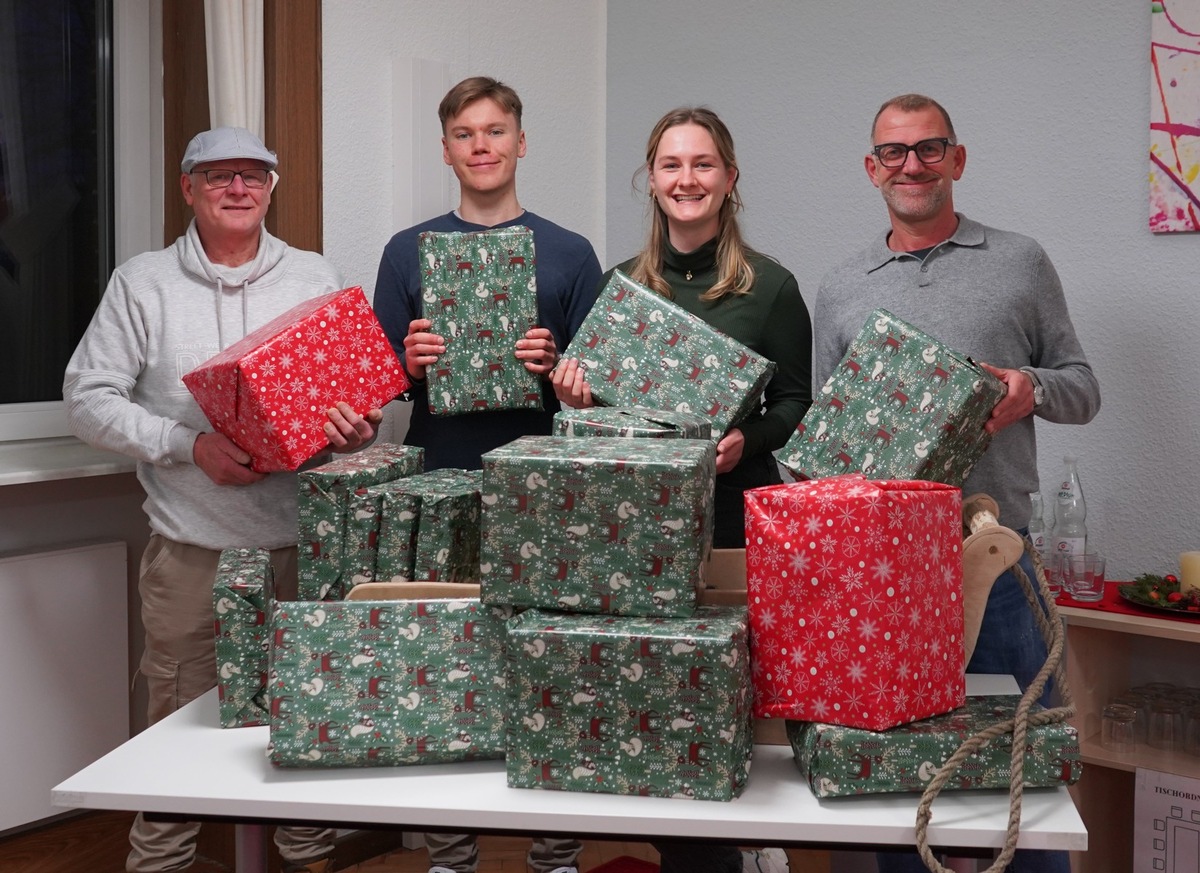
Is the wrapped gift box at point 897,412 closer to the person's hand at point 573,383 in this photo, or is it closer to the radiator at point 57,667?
the person's hand at point 573,383

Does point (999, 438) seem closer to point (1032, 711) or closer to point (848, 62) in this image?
point (1032, 711)

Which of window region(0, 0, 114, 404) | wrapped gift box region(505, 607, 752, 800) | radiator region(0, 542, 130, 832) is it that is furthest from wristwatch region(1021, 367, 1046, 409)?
window region(0, 0, 114, 404)

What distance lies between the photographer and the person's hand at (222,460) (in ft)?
6.81

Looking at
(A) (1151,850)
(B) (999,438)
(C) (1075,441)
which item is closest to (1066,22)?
(C) (1075,441)

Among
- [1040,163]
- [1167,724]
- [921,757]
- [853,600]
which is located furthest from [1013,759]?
[1040,163]

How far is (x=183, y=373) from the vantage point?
2359 millimetres

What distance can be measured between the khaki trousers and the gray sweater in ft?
4.45

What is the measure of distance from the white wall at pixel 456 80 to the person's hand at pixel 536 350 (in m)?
0.98

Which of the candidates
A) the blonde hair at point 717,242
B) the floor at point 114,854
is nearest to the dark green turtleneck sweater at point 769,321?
the blonde hair at point 717,242

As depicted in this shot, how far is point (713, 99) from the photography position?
11.6ft

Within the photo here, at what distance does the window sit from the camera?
2.84m

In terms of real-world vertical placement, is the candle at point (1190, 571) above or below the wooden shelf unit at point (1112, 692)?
above

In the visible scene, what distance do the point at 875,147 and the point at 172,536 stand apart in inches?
64.6

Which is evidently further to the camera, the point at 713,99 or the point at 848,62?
the point at 713,99
